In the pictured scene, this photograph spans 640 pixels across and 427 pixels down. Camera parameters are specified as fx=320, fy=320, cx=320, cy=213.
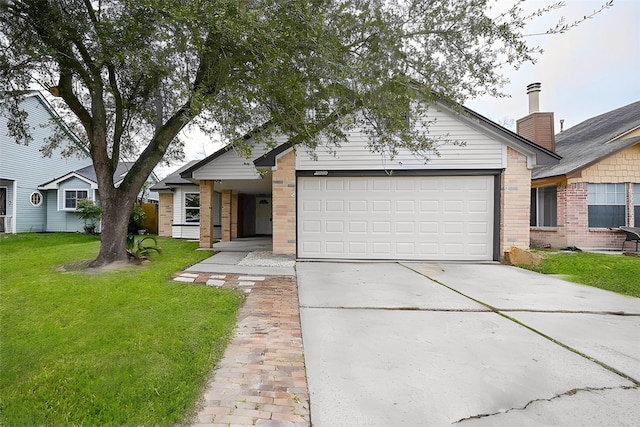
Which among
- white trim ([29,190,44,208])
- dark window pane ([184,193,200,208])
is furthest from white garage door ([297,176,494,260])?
white trim ([29,190,44,208])

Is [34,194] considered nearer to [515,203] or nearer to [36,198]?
[36,198]

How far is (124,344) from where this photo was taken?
3.14m

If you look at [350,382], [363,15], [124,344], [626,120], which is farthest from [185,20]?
[626,120]

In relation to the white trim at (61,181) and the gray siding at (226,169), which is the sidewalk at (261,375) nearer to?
the gray siding at (226,169)

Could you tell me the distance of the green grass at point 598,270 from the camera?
6.38 m

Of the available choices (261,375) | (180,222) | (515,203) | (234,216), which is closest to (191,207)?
(180,222)

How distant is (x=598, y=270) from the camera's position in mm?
7562

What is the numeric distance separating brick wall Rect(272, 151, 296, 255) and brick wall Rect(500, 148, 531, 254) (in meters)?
5.77

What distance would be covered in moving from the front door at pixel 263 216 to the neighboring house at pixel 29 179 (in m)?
8.43

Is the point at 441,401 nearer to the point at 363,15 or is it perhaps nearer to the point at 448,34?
the point at 363,15

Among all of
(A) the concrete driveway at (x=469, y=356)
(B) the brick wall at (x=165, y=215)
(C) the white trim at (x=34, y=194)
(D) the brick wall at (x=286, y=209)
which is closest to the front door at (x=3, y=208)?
(C) the white trim at (x=34, y=194)

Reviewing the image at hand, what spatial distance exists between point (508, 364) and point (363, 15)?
5066mm

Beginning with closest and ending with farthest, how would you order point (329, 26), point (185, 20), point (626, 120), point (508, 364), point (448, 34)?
point (508, 364), point (185, 20), point (329, 26), point (448, 34), point (626, 120)

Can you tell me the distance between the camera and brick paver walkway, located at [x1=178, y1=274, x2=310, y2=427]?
2199 millimetres
